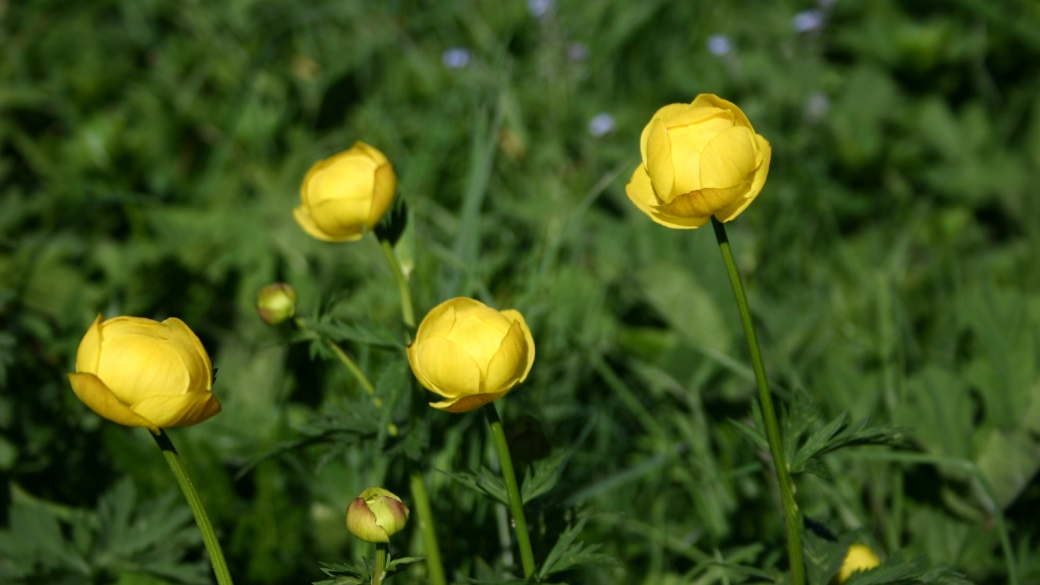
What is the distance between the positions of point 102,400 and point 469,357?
0.33 meters

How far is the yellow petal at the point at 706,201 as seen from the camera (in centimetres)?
78

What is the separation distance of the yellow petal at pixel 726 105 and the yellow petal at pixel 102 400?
62 cm

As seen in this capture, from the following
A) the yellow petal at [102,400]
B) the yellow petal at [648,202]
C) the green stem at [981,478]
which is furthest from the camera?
the green stem at [981,478]

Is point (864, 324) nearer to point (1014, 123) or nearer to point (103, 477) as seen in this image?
point (1014, 123)

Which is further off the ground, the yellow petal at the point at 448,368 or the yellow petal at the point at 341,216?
the yellow petal at the point at 341,216

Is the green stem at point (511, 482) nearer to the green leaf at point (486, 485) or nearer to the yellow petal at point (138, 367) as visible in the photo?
the green leaf at point (486, 485)

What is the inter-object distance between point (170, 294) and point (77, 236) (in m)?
0.35

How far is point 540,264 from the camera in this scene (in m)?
1.58

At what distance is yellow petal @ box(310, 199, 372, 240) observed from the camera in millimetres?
969

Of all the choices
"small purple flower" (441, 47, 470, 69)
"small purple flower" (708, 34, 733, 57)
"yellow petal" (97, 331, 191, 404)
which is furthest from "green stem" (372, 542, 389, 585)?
"small purple flower" (708, 34, 733, 57)

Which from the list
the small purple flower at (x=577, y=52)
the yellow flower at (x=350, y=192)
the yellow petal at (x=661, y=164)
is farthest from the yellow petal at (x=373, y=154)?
the small purple flower at (x=577, y=52)

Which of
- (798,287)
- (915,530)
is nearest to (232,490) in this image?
(915,530)

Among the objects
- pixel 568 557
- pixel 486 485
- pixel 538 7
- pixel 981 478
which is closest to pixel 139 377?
pixel 486 485

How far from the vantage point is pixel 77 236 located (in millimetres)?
1849
